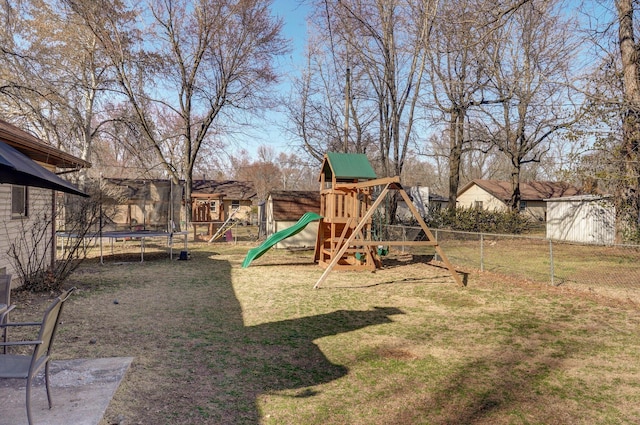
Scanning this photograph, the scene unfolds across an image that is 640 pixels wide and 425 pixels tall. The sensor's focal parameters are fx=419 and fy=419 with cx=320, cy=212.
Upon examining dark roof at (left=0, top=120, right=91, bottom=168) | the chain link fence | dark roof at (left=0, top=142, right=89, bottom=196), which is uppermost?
dark roof at (left=0, top=120, right=91, bottom=168)

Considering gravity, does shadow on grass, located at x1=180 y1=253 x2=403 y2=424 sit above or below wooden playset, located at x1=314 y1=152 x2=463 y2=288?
below

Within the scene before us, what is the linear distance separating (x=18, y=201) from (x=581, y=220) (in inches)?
964

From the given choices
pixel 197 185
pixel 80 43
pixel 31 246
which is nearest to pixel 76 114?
pixel 80 43

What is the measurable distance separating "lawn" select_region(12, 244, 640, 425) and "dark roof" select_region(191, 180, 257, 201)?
94.9 feet

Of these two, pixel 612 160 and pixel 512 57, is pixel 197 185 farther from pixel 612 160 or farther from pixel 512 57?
pixel 612 160

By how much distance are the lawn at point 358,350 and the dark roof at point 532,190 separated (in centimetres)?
3067

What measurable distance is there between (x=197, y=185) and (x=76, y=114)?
18.6 meters

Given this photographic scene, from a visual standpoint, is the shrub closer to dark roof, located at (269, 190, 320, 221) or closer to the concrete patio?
dark roof, located at (269, 190, 320, 221)

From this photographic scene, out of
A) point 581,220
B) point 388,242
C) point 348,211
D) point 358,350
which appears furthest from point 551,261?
point 581,220

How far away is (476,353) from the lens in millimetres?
5316

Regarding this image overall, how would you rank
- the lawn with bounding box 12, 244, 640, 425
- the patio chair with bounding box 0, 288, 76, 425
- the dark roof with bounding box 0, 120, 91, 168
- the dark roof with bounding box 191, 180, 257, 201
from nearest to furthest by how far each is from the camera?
the patio chair with bounding box 0, 288, 76, 425
the lawn with bounding box 12, 244, 640, 425
the dark roof with bounding box 0, 120, 91, 168
the dark roof with bounding box 191, 180, 257, 201

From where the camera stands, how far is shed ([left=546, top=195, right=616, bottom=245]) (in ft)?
68.6

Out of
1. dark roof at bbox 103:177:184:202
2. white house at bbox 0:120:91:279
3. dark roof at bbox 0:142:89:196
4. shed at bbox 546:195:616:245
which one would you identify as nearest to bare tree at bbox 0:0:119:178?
dark roof at bbox 103:177:184:202

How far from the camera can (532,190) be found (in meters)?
40.0
